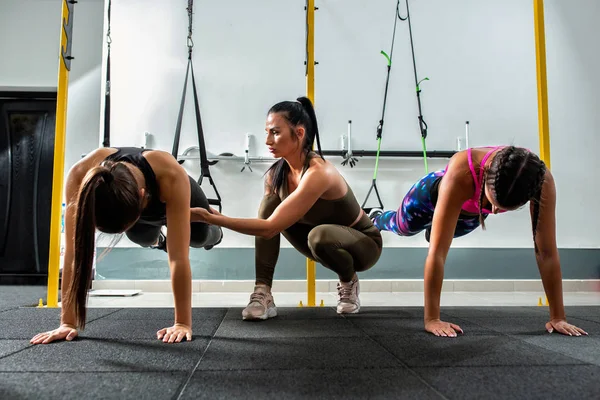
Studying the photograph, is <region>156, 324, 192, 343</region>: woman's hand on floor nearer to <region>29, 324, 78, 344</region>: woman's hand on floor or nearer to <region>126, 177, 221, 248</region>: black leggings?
<region>29, 324, 78, 344</region>: woman's hand on floor

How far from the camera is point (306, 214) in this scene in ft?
6.68

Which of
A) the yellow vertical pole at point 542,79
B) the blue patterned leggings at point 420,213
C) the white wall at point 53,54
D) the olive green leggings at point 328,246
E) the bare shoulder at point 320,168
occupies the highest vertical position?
the white wall at point 53,54

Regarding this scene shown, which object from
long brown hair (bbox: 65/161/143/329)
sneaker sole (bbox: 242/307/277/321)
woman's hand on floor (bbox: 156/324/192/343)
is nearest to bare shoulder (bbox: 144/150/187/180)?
long brown hair (bbox: 65/161/143/329)

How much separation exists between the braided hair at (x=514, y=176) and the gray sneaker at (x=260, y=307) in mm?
1085

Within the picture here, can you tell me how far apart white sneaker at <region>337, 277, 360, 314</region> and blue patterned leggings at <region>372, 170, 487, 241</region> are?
45cm

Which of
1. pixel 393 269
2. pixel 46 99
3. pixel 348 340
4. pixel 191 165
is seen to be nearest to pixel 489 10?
pixel 393 269

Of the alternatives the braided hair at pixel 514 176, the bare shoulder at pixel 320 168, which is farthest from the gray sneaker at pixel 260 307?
the braided hair at pixel 514 176

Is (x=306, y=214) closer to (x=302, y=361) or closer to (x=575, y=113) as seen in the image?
(x=302, y=361)

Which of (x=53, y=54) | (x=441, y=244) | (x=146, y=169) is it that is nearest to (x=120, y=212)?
(x=146, y=169)

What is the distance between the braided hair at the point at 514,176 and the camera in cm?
136

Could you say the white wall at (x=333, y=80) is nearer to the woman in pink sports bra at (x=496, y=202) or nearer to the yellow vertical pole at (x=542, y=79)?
the yellow vertical pole at (x=542, y=79)

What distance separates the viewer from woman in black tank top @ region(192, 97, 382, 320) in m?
1.70

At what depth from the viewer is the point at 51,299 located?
89.2 inches

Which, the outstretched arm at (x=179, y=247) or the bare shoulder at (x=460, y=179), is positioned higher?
the bare shoulder at (x=460, y=179)
